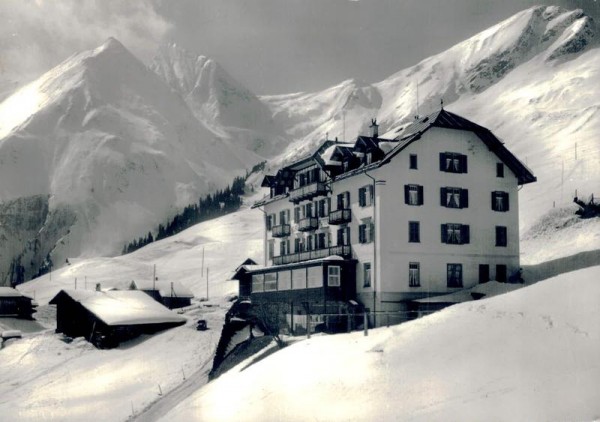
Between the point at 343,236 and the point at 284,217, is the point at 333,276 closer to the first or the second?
the point at 343,236

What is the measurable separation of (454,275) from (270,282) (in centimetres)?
1577

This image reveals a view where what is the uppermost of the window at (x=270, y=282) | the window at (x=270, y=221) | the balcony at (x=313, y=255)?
the window at (x=270, y=221)

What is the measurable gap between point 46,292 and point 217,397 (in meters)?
123

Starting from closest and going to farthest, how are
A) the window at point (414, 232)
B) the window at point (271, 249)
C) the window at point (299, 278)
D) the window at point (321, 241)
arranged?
the window at point (414, 232)
the window at point (299, 278)
the window at point (321, 241)
the window at point (271, 249)

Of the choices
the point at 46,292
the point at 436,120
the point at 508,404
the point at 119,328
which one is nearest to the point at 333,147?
the point at 436,120

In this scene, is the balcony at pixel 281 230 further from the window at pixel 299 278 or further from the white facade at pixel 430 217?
the window at pixel 299 278

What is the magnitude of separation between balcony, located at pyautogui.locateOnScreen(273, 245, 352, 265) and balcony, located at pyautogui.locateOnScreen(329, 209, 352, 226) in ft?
6.86

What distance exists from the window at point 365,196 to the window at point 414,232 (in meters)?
3.36

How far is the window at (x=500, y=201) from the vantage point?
6450 centimetres

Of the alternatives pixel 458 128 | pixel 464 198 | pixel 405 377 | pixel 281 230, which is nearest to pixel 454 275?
pixel 464 198

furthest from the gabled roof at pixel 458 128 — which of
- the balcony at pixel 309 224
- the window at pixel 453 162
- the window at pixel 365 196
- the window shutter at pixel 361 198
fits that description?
the balcony at pixel 309 224

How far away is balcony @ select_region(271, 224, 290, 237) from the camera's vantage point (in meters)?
73.2

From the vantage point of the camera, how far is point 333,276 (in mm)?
60594

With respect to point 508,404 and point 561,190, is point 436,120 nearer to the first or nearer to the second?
point 508,404
